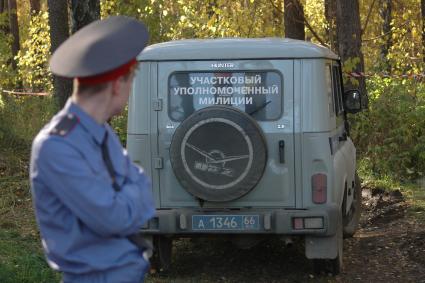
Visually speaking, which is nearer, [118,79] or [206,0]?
[118,79]

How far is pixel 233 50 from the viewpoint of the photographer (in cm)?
666

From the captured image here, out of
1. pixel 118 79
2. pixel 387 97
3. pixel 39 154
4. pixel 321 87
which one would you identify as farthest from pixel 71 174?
pixel 387 97

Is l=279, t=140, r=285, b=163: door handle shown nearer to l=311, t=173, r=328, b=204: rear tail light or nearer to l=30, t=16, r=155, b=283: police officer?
l=311, t=173, r=328, b=204: rear tail light

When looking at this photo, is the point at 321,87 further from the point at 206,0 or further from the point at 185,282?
the point at 206,0

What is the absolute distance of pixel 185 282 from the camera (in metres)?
7.13

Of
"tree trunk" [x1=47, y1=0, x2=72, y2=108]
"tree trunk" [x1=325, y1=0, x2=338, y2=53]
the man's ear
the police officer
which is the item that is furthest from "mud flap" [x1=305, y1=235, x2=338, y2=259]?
"tree trunk" [x1=325, y1=0, x2=338, y2=53]

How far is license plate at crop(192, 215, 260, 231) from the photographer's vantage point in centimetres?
664

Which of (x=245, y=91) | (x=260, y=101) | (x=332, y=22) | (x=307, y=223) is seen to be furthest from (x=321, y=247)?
(x=332, y=22)

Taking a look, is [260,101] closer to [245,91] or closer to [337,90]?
[245,91]

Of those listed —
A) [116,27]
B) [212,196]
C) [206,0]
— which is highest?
[206,0]

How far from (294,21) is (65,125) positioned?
16.7m

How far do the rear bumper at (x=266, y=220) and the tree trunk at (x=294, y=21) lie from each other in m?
12.6

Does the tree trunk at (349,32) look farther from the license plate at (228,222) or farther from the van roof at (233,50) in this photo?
the license plate at (228,222)

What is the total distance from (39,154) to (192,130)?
3.90 metres
